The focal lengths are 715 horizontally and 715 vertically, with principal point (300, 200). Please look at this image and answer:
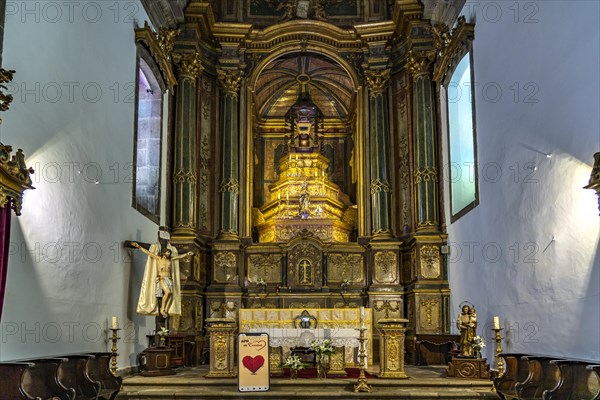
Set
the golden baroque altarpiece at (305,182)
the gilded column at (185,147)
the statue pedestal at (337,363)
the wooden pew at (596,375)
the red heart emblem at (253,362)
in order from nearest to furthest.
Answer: the wooden pew at (596,375) < the red heart emblem at (253,362) < the statue pedestal at (337,363) < the golden baroque altarpiece at (305,182) < the gilded column at (185,147)

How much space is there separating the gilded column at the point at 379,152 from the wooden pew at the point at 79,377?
8866mm

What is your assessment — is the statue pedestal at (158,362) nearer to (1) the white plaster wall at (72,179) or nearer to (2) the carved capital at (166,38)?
(1) the white plaster wall at (72,179)

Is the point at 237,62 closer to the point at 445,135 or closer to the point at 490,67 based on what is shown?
the point at 445,135

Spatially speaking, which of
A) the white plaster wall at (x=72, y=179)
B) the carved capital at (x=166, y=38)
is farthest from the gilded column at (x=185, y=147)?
the white plaster wall at (x=72, y=179)

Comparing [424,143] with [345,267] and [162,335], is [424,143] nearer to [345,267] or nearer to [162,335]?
[345,267]

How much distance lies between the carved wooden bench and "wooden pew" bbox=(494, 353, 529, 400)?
5223mm

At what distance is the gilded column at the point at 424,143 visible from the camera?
1530 cm

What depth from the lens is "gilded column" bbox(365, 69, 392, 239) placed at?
1616 centimetres

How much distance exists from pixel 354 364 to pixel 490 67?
5.68m

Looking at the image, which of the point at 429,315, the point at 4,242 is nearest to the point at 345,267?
the point at 429,315

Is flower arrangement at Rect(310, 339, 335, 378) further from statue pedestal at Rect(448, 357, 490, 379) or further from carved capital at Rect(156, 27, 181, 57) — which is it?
carved capital at Rect(156, 27, 181, 57)

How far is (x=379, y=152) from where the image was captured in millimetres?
16484

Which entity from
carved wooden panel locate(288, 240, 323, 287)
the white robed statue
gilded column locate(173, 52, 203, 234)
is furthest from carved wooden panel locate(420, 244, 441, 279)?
the white robed statue

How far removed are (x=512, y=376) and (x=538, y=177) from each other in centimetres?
261
